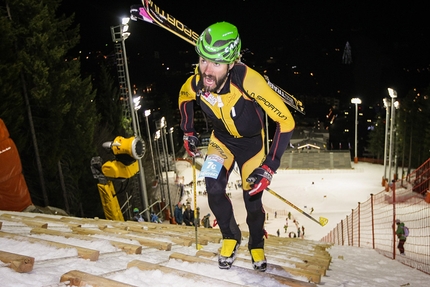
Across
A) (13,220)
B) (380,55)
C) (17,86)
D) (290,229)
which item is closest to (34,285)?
(13,220)

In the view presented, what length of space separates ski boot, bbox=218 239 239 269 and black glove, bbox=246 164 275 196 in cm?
81

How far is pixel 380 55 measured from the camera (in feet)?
314

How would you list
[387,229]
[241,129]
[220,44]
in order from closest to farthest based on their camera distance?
[220,44]
[241,129]
[387,229]

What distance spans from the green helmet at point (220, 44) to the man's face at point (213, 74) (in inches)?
2.7

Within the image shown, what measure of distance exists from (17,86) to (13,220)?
9.08 metres

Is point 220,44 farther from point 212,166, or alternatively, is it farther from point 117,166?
point 117,166

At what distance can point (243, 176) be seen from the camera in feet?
13.1

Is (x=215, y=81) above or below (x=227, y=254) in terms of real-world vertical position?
above

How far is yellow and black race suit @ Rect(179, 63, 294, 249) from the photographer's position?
11.6 feet

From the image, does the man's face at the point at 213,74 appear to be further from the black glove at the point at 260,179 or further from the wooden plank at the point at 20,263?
the wooden plank at the point at 20,263

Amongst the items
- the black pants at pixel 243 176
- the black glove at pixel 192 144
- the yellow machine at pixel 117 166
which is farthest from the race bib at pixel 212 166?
the yellow machine at pixel 117 166

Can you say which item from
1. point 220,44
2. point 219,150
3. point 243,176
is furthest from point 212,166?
point 220,44

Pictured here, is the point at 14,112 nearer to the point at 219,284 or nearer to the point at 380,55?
the point at 219,284

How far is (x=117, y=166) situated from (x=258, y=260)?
21.7 feet
